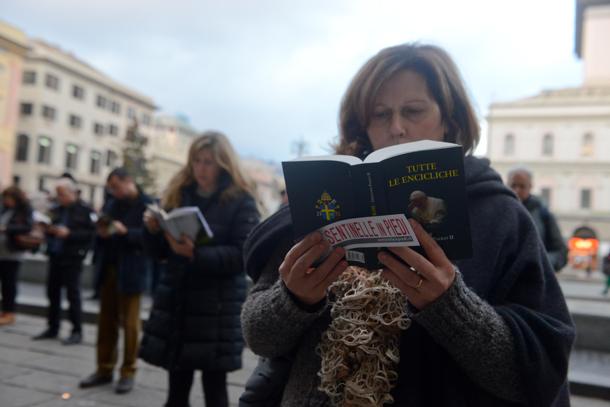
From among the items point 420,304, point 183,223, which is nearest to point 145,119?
point 183,223

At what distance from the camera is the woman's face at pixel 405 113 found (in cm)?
146

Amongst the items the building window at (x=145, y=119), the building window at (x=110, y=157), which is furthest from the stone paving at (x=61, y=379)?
the building window at (x=145, y=119)

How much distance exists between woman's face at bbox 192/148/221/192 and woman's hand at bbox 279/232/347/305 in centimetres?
215

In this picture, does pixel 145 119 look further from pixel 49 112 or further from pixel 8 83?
pixel 8 83

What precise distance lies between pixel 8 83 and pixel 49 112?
7735 mm

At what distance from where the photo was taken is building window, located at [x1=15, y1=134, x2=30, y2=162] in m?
42.3

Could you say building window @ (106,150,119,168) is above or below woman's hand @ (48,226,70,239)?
above

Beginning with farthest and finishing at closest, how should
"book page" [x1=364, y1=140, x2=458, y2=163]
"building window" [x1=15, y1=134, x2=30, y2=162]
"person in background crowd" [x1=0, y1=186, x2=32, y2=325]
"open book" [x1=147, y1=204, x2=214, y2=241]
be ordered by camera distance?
"building window" [x1=15, y1=134, x2=30, y2=162], "person in background crowd" [x1=0, y1=186, x2=32, y2=325], "open book" [x1=147, y1=204, x2=214, y2=241], "book page" [x1=364, y1=140, x2=458, y2=163]

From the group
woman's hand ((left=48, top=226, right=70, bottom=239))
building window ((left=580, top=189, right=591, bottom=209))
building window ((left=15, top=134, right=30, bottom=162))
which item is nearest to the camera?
woman's hand ((left=48, top=226, right=70, bottom=239))

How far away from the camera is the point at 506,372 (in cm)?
119

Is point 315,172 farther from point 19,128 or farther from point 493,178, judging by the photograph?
point 19,128

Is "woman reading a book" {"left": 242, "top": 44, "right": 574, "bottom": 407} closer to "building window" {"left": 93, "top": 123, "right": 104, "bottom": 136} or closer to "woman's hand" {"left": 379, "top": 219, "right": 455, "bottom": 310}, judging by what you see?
"woman's hand" {"left": 379, "top": 219, "right": 455, "bottom": 310}

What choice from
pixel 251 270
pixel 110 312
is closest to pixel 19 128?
pixel 110 312

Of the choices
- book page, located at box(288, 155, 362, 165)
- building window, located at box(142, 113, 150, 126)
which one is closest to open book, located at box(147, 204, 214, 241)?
book page, located at box(288, 155, 362, 165)
